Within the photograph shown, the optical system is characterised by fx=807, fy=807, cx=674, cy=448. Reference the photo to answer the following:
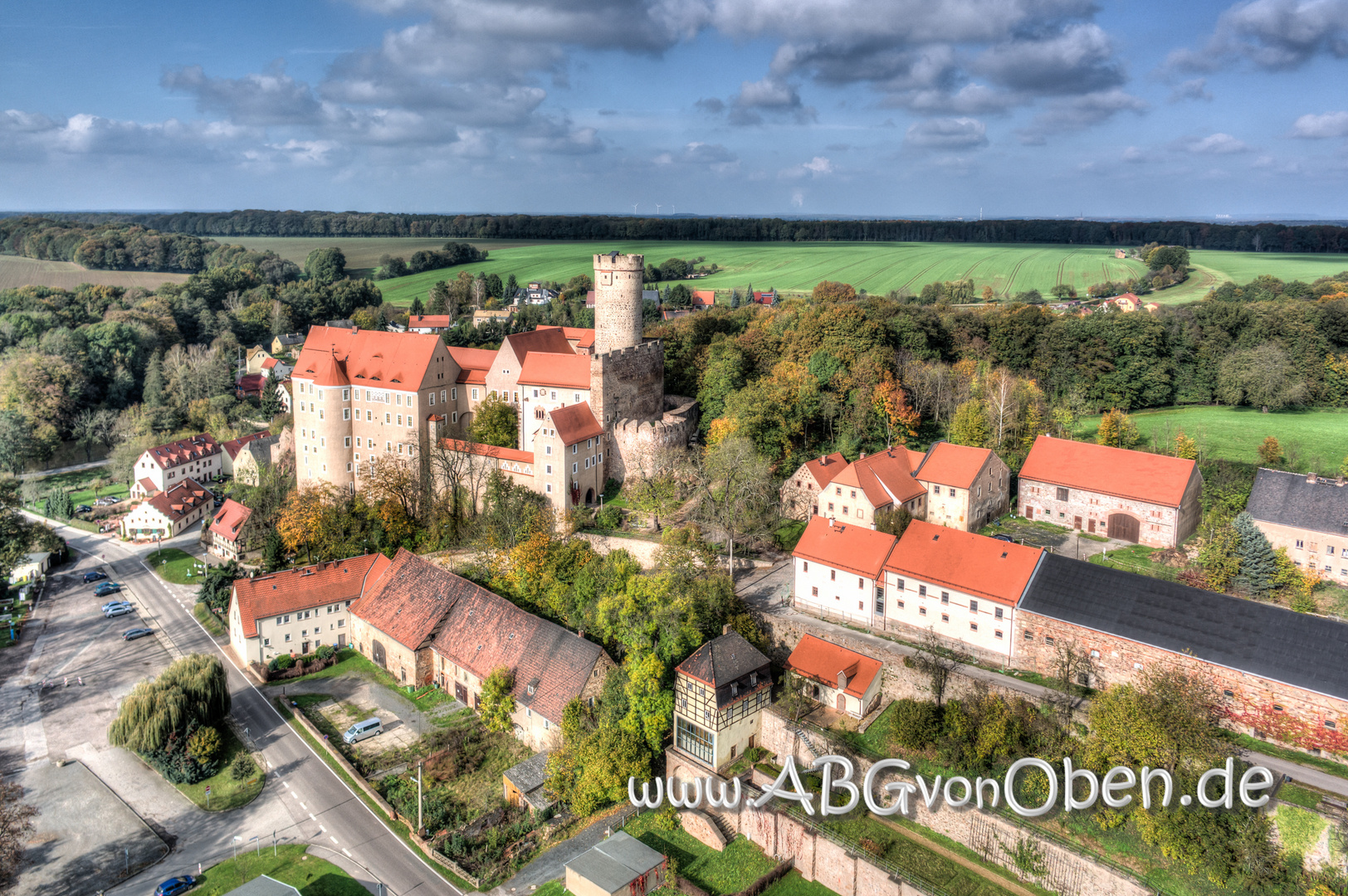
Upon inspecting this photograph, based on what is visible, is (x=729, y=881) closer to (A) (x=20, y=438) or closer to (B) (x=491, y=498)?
(B) (x=491, y=498)

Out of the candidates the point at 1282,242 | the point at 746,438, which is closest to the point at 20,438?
the point at 746,438

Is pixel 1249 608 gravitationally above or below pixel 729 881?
above

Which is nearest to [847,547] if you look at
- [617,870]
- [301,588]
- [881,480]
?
[881,480]

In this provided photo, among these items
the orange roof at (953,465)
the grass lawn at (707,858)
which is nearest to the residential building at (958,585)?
the orange roof at (953,465)

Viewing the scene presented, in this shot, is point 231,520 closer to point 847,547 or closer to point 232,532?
point 232,532

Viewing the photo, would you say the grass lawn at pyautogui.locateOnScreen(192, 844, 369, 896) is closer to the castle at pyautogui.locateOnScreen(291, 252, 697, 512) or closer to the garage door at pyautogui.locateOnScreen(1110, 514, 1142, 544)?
the castle at pyautogui.locateOnScreen(291, 252, 697, 512)

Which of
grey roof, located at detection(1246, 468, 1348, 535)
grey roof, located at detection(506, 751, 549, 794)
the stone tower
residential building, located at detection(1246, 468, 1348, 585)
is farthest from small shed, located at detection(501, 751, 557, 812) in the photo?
grey roof, located at detection(1246, 468, 1348, 535)

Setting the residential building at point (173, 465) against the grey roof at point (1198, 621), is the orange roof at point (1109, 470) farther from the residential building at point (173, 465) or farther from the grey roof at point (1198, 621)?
the residential building at point (173, 465)
